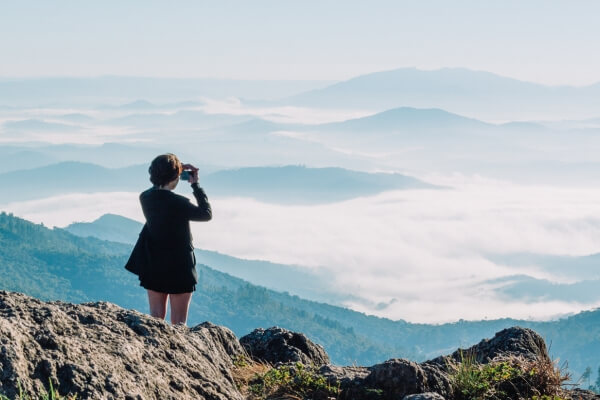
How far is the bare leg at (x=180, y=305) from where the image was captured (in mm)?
8758

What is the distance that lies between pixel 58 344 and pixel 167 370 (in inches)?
35.0

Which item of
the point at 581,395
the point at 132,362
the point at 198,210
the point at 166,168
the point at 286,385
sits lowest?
the point at 286,385

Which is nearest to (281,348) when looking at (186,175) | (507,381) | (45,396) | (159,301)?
(159,301)

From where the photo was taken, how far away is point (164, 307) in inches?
343

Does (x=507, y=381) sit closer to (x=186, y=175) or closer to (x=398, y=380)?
(x=398, y=380)

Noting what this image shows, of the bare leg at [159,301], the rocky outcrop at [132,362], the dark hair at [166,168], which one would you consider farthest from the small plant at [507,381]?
the dark hair at [166,168]

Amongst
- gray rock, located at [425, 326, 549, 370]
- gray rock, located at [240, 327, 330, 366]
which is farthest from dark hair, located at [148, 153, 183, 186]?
gray rock, located at [425, 326, 549, 370]

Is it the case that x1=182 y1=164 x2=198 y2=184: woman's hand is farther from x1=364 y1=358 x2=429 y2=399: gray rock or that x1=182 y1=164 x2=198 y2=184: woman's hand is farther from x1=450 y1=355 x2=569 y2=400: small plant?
x1=450 y1=355 x2=569 y2=400: small plant

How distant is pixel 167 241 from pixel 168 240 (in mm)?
15

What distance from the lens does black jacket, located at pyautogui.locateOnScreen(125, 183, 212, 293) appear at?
334 inches

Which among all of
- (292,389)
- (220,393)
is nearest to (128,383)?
(220,393)

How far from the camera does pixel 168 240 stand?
8.60 meters

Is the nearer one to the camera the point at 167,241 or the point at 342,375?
the point at 342,375

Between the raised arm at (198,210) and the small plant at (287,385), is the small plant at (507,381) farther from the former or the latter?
the raised arm at (198,210)
